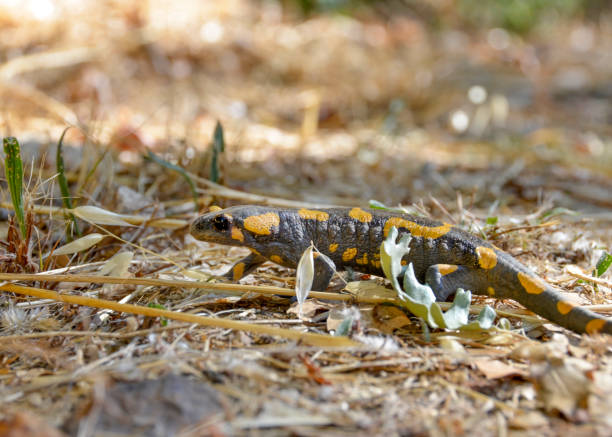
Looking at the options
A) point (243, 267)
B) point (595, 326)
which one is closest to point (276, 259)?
point (243, 267)

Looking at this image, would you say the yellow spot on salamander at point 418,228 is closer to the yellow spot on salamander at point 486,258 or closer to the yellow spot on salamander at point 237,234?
the yellow spot on salamander at point 486,258

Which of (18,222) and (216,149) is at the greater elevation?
(216,149)

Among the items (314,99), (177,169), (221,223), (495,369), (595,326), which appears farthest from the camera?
(314,99)

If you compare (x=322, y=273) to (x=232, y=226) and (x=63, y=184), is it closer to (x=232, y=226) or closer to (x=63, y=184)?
(x=232, y=226)

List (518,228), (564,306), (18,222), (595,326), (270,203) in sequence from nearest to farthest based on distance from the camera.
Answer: (595,326) < (564,306) < (18,222) < (518,228) < (270,203)

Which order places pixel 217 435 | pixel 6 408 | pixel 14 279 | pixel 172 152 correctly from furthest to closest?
pixel 172 152 → pixel 14 279 → pixel 6 408 → pixel 217 435

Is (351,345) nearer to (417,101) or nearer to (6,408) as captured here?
(6,408)

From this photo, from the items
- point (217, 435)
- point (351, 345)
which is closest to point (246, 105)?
point (351, 345)
